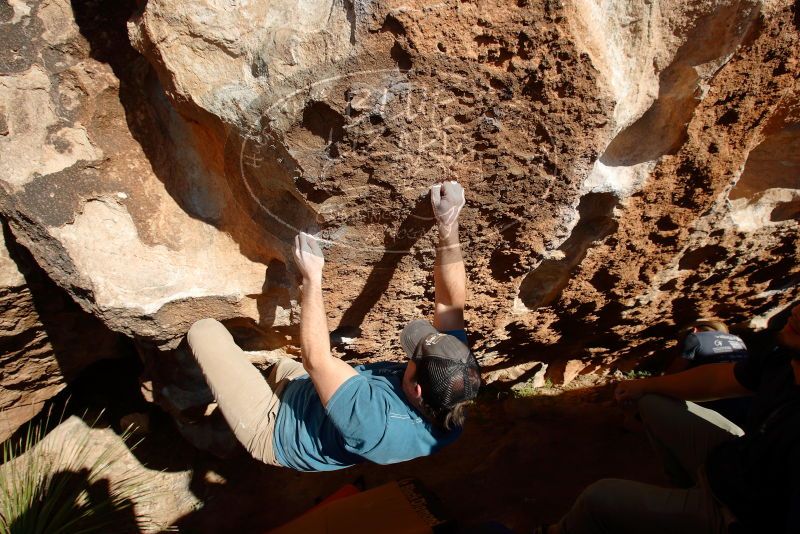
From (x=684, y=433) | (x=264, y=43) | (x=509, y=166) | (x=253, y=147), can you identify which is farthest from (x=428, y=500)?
(x=264, y=43)

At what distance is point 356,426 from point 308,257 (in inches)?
22.8

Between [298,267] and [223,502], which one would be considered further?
[223,502]

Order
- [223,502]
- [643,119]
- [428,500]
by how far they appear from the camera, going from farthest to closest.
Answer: [223,502], [428,500], [643,119]

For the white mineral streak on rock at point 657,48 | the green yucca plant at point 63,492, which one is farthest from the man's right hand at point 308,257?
the green yucca plant at point 63,492

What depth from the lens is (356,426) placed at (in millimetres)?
1571

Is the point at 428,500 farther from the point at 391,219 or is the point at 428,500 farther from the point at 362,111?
the point at 362,111

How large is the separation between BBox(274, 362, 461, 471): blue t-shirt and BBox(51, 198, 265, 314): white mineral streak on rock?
0.52 meters

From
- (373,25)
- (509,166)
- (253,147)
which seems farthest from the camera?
(509,166)

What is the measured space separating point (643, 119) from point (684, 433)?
1239mm

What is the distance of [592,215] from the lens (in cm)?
202

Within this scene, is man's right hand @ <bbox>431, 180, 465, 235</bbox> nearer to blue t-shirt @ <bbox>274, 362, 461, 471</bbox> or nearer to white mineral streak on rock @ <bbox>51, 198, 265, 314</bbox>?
blue t-shirt @ <bbox>274, 362, 461, 471</bbox>

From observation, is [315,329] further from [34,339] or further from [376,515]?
[34,339]

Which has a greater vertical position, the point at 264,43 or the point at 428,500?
the point at 264,43

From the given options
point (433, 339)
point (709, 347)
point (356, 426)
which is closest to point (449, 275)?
point (433, 339)
